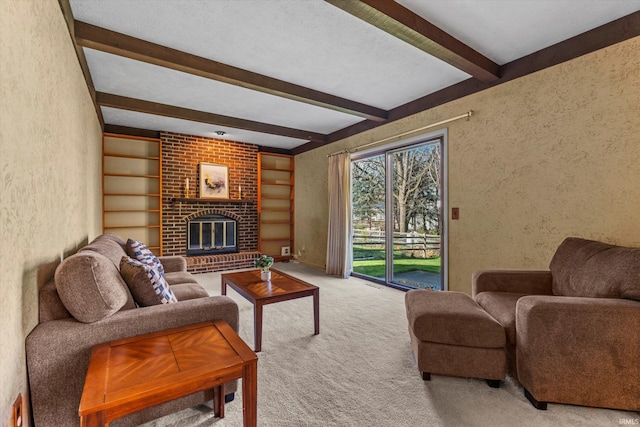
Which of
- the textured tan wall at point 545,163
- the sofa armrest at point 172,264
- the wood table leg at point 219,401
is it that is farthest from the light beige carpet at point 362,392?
the textured tan wall at point 545,163

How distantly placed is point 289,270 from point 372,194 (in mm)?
2102

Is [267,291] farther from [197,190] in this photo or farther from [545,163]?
[197,190]

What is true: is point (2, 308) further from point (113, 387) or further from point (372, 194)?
point (372, 194)

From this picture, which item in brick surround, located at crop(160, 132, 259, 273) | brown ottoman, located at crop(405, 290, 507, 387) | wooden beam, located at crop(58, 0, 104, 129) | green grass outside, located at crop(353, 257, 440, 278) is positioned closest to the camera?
brown ottoman, located at crop(405, 290, 507, 387)

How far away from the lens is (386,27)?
6.80ft

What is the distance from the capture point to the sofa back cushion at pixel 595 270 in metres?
1.62

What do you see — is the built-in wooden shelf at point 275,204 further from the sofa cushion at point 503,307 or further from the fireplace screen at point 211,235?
the sofa cushion at point 503,307

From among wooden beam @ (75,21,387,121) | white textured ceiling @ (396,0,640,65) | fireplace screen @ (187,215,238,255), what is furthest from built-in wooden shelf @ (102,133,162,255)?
white textured ceiling @ (396,0,640,65)

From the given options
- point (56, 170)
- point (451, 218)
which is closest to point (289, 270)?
point (451, 218)

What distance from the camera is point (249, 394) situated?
1170 millimetres

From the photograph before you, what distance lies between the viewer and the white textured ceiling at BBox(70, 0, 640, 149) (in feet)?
6.69

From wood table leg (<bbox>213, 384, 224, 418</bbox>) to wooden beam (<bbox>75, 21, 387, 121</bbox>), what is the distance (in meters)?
2.64

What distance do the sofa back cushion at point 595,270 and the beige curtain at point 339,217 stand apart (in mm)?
2874

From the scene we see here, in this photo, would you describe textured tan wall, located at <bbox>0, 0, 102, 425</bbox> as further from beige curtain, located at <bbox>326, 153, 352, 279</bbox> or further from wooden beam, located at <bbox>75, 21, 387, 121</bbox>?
beige curtain, located at <bbox>326, 153, 352, 279</bbox>
